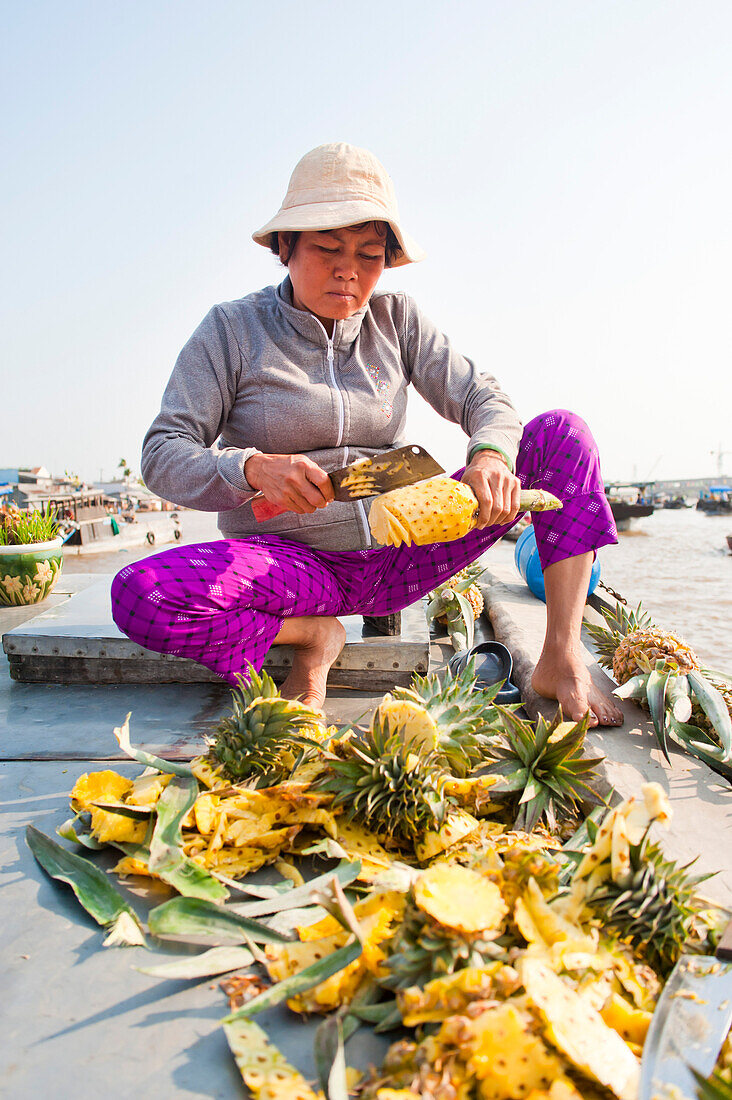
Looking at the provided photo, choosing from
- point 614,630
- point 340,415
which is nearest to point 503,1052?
point 340,415

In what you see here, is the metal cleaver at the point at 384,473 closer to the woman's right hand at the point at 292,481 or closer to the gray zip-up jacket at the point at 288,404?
the woman's right hand at the point at 292,481

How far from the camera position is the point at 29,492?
154ft

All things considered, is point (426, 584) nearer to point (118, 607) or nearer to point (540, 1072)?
point (118, 607)

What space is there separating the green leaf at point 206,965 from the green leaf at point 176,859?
0.43ft

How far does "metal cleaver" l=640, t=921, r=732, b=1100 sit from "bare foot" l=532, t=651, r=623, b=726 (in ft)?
3.66

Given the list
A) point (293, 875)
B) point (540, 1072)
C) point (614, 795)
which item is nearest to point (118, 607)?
point (293, 875)

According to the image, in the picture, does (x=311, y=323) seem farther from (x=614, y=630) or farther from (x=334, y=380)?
(x=614, y=630)

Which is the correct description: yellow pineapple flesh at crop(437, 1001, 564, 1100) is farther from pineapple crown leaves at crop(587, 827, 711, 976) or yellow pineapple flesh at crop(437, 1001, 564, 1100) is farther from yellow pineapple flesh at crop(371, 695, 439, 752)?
yellow pineapple flesh at crop(371, 695, 439, 752)

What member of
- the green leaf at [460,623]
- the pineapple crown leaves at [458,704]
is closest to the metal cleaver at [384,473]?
the pineapple crown leaves at [458,704]

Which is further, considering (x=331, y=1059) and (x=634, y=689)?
(x=634, y=689)

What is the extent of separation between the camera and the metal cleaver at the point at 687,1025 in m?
0.89

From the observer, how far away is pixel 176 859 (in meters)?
1.44

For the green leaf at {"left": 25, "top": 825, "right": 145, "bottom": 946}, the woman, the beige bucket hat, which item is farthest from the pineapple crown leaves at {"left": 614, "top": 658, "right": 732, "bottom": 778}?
the beige bucket hat

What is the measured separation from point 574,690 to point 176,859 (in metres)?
1.38
